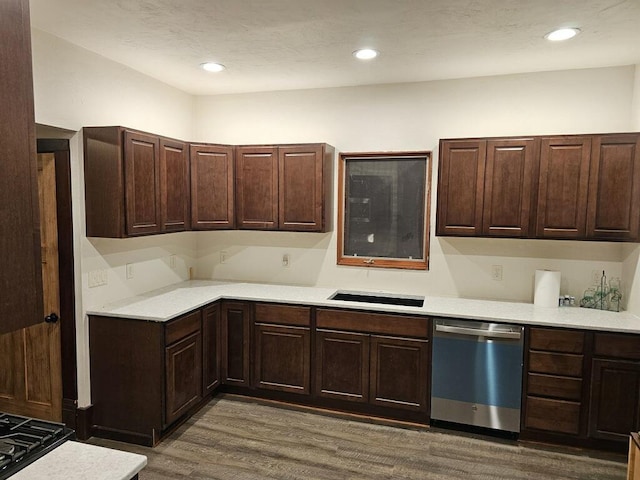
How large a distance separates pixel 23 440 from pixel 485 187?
320 centimetres

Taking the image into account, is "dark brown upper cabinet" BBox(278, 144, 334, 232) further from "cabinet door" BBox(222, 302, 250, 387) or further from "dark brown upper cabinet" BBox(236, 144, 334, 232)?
"cabinet door" BBox(222, 302, 250, 387)

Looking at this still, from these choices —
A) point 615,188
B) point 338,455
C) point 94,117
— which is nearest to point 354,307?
point 338,455

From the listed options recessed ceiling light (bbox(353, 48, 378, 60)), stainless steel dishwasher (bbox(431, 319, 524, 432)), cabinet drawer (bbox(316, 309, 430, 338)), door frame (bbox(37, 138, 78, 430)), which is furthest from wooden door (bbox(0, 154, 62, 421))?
stainless steel dishwasher (bbox(431, 319, 524, 432))

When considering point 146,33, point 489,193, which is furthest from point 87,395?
point 489,193

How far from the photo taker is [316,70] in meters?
3.54

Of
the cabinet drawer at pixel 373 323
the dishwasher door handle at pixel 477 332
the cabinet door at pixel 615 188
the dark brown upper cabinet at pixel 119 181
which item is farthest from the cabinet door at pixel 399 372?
the dark brown upper cabinet at pixel 119 181

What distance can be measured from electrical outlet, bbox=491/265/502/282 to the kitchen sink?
638mm

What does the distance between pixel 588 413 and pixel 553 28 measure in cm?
257

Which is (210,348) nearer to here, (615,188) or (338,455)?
(338,455)

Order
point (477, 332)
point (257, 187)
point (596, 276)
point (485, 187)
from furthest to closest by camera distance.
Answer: point (257, 187) → point (596, 276) → point (485, 187) → point (477, 332)

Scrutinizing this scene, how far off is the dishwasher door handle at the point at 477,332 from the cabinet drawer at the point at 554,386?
321mm

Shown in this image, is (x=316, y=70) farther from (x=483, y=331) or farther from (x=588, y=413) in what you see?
(x=588, y=413)

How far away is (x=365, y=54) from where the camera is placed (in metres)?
3.13

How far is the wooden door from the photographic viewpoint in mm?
3145
